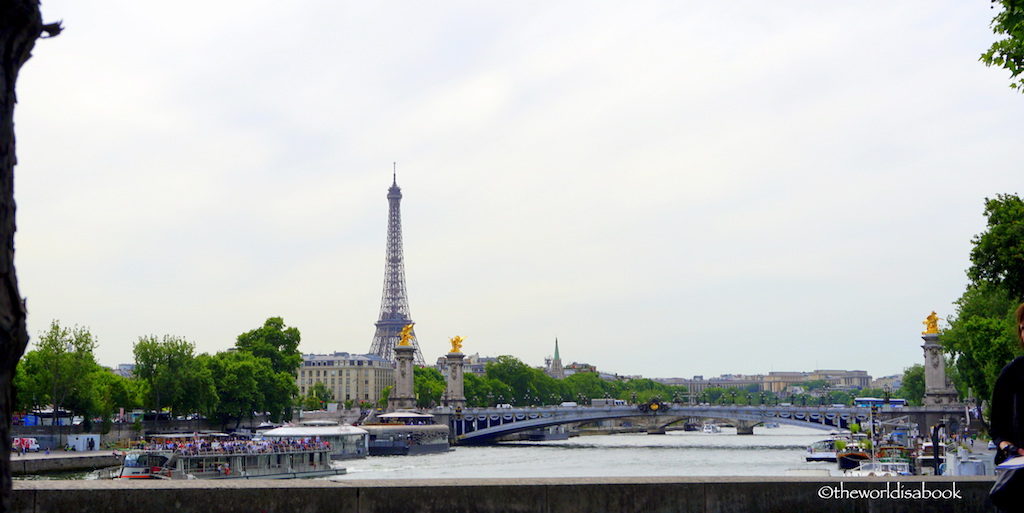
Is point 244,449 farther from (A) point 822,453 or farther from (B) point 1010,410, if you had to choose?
(B) point 1010,410

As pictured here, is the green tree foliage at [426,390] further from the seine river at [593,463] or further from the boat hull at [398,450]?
the boat hull at [398,450]

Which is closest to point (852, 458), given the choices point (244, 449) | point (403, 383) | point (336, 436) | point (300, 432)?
point (244, 449)

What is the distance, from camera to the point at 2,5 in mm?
4297

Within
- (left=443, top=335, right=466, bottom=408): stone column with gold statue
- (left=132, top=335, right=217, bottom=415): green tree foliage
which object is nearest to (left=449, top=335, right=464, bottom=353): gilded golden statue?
(left=443, top=335, right=466, bottom=408): stone column with gold statue

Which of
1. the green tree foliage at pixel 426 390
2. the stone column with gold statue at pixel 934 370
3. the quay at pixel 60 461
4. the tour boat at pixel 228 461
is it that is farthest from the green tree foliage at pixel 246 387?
the stone column with gold statue at pixel 934 370

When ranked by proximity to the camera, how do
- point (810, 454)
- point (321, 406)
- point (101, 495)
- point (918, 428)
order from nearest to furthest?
point (101, 495) < point (810, 454) < point (918, 428) < point (321, 406)

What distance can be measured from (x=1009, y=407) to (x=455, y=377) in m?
106

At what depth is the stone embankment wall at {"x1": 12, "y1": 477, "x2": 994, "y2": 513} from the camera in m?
8.23

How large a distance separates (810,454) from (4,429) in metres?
69.7

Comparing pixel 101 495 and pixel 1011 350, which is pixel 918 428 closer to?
pixel 1011 350

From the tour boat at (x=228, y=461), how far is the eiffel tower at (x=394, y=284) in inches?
4519

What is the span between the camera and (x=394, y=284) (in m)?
180

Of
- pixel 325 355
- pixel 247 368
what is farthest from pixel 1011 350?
pixel 325 355

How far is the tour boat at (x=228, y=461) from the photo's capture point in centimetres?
4569
